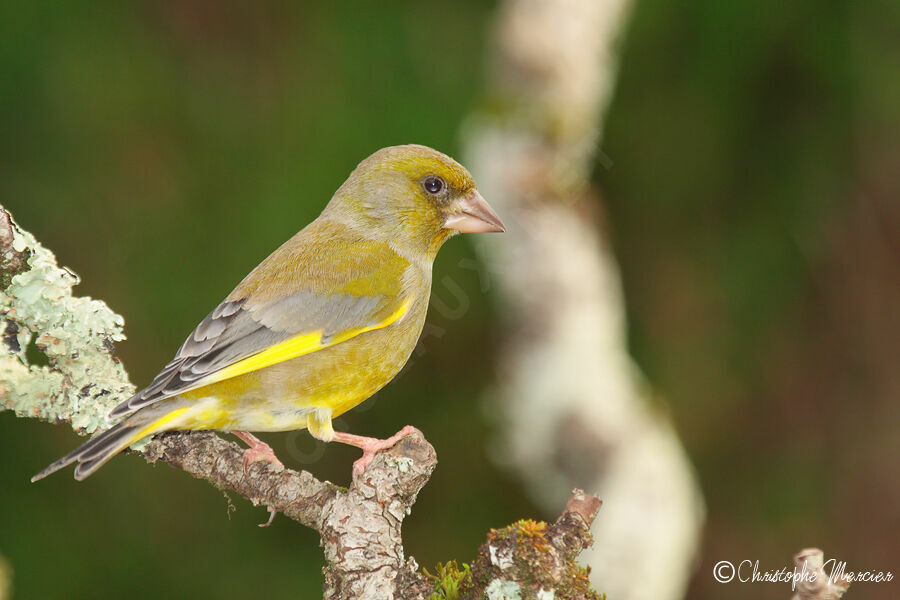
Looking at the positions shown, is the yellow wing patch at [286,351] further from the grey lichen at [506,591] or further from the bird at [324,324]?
the grey lichen at [506,591]

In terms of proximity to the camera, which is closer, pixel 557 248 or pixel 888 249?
pixel 557 248

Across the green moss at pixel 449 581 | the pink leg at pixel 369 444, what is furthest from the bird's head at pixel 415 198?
the green moss at pixel 449 581

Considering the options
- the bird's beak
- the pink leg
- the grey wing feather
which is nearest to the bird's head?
the bird's beak

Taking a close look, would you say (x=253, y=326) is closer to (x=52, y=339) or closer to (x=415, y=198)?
(x=52, y=339)

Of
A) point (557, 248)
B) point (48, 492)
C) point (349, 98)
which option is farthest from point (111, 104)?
point (557, 248)

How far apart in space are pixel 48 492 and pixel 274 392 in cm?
272

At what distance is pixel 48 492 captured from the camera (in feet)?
17.4

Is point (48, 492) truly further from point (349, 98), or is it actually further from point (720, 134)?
point (720, 134)

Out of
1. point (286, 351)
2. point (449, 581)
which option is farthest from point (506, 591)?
point (286, 351)

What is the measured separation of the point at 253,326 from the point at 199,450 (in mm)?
399

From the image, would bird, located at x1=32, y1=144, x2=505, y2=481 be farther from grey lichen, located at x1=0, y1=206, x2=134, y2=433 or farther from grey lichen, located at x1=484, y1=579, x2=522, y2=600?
grey lichen, located at x1=484, y1=579, x2=522, y2=600

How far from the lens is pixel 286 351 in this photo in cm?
315

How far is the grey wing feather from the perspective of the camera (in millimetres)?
2998

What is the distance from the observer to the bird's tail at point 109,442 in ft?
8.66
